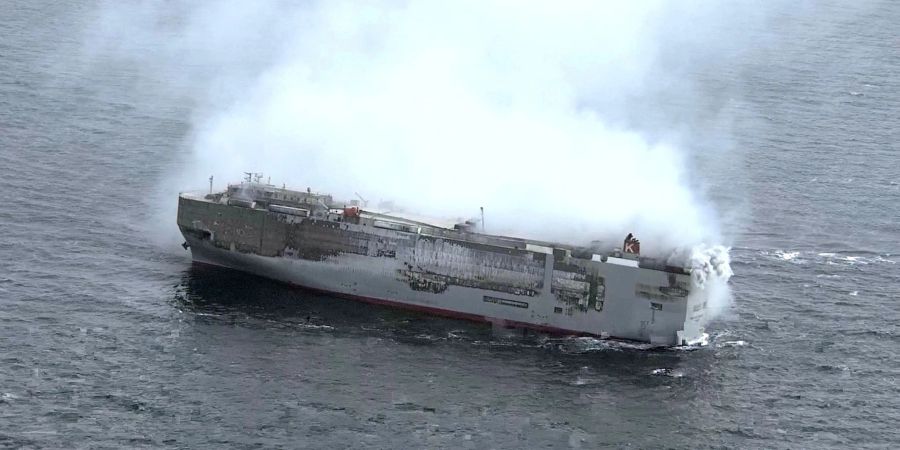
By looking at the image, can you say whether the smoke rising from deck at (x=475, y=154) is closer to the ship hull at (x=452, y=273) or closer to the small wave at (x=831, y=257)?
the ship hull at (x=452, y=273)

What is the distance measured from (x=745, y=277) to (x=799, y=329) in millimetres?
15296

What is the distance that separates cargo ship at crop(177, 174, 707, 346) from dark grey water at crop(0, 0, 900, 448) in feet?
10.6

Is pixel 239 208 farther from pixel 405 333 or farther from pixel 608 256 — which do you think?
pixel 608 256

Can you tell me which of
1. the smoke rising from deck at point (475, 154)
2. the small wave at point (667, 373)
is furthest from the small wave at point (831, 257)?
the small wave at point (667, 373)

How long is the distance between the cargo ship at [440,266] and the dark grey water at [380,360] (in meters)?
3.24

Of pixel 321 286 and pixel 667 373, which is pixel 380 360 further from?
pixel 667 373

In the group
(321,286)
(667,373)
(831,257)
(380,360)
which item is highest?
(831,257)

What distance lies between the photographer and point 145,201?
172m

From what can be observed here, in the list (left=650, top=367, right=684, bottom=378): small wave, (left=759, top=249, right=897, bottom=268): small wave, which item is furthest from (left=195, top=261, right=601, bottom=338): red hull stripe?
(left=759, top=249, right=897, bottom=268): small wave

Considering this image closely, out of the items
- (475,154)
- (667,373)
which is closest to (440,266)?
(475,154)

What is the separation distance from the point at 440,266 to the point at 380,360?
2039 centimetres

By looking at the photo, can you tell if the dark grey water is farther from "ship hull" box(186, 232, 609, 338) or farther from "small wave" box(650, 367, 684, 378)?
"ship hull" box(186, 232, 609, 338)

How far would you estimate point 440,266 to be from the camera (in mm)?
147750

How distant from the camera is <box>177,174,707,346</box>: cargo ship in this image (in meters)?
141
